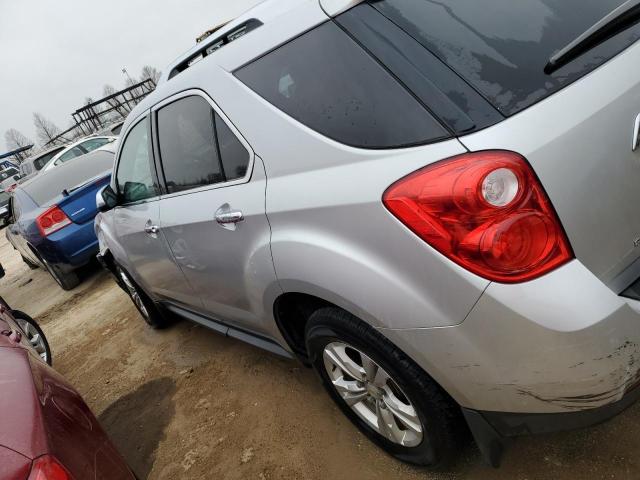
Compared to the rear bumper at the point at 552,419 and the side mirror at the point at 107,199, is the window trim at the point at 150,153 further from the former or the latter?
the rear bumper at the point at 552,419

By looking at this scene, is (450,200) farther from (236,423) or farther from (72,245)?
(72,245)

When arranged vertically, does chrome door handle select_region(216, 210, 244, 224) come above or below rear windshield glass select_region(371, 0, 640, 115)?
below

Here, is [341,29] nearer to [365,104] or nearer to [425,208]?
[365,104]

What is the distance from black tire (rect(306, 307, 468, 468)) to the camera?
61.1 inches

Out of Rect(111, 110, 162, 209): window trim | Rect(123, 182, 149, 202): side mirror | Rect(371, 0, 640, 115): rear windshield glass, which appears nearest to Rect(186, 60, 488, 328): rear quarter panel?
Rect(371, 0, 640, 115): rear windshield glass

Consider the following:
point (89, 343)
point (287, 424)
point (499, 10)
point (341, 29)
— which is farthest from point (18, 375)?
point (89, 343)

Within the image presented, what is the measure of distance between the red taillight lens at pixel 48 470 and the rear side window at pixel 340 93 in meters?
1.25

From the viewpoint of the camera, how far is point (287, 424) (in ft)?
8.21

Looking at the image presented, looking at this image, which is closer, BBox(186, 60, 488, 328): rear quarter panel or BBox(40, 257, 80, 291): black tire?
BBox(186, 60, 488, 328): rear quarter panel

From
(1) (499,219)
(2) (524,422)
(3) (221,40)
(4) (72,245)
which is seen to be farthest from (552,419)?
(4) (72,245)

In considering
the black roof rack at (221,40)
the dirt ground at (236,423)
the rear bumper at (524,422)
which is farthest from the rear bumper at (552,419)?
the black roof rack at (221,40)

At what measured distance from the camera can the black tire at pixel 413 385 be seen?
5.09 ft

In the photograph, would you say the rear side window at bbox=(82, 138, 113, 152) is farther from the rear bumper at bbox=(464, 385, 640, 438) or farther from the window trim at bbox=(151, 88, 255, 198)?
the rear bumper at bbox=(464, 385, 640, 438)

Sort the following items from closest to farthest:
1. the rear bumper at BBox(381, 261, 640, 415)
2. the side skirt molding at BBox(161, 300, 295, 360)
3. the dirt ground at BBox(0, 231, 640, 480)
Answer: the rear bumper at BBox(381, 261, 640, 415) → the dirt ground at BBox(0, 231, 640, 480) → the side skirt molding at BBox(161, 300, 295, 360)
